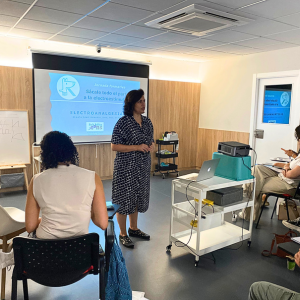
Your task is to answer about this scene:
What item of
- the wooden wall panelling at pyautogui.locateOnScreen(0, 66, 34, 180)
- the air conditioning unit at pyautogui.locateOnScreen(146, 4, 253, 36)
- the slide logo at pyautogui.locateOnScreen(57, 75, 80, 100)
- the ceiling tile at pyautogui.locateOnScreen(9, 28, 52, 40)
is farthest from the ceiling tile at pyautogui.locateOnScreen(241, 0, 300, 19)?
the wooden wall panelling at pyautogui.locateOnScreen(0, 66, 34, 180)

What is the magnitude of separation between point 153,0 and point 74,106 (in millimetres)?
2949

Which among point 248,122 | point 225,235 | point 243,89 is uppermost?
point 243,89

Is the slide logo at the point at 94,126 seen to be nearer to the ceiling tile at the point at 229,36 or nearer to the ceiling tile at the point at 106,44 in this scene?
the ceiling tile at the point at 106,44

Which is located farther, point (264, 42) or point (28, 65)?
point (28, 65)

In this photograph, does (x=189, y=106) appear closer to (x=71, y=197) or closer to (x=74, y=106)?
(x=74, y=106)

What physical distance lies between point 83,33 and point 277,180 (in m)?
3.42

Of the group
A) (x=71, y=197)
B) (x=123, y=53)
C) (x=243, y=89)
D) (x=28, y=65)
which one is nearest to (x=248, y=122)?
(x=243, y=89)

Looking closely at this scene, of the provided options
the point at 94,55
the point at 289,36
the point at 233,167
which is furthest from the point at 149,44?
the point at 233,167

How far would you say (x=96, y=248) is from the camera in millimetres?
1551

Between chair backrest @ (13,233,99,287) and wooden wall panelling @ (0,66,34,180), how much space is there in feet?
12.4

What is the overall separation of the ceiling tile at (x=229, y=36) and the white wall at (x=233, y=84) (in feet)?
3.73

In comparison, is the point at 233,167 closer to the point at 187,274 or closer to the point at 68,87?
the point at 187,274

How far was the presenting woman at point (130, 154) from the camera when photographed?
2824 millimetres

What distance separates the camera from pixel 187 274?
248 cm
